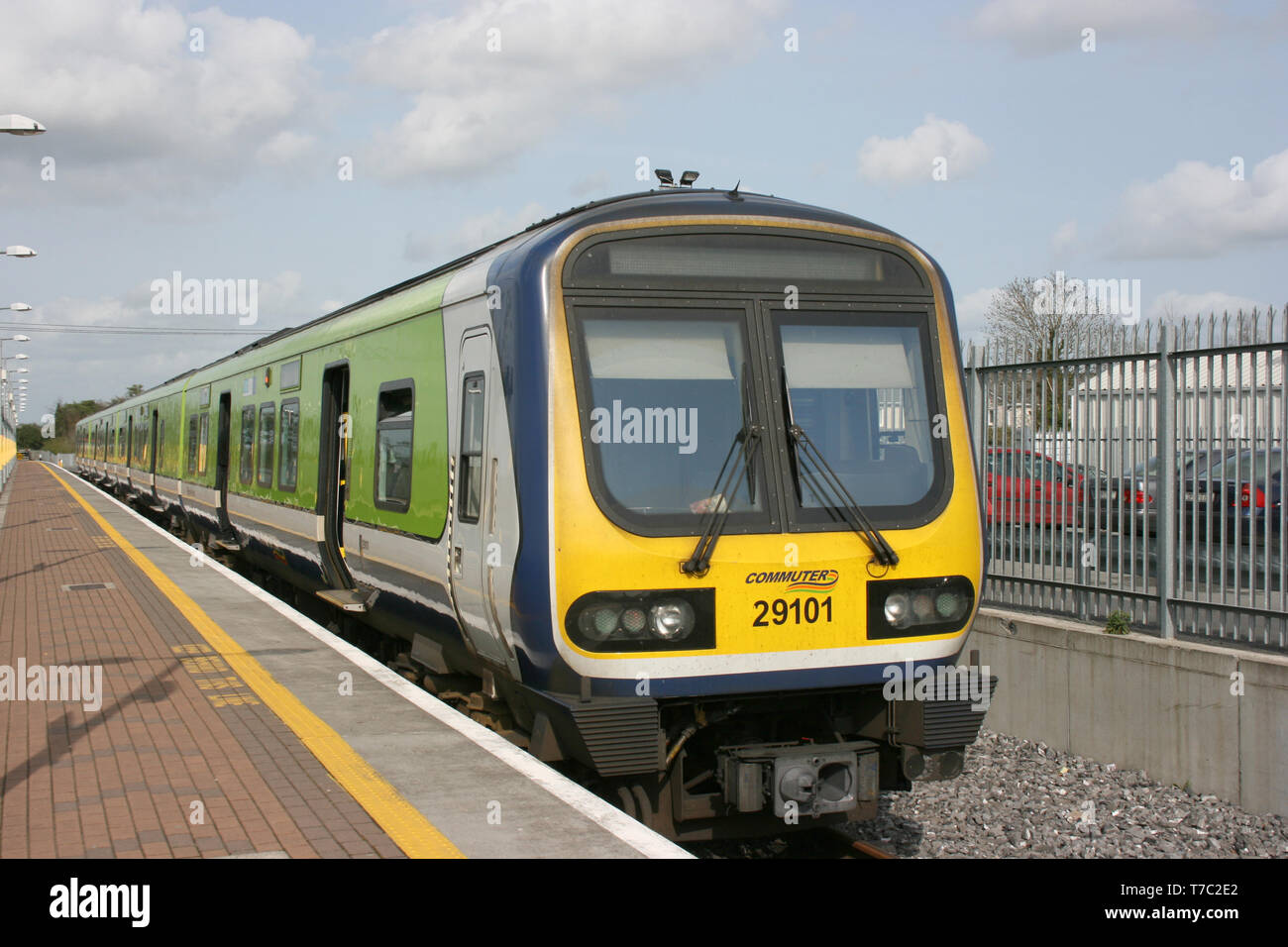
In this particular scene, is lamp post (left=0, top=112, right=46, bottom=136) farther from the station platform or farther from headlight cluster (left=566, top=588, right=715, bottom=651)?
headlight cluster (left=566, top=588, right=715, bottom=651)

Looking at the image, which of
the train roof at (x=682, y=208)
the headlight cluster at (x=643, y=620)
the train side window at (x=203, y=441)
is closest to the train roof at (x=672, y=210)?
the train roof at (x=682, y=208)

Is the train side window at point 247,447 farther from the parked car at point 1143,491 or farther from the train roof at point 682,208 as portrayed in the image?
the parked car at point 1143,491

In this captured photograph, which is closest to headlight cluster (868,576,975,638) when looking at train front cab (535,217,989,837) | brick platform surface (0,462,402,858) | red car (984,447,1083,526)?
train front cab (535,217,989,837)

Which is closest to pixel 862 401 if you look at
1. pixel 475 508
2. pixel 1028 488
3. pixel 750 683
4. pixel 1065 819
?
pixel 750 683

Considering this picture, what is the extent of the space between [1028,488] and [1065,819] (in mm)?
3047

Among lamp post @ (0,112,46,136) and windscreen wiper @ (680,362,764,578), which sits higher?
lamp post @ (0,112,46,136)

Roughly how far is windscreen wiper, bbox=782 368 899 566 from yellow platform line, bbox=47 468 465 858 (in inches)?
88.1

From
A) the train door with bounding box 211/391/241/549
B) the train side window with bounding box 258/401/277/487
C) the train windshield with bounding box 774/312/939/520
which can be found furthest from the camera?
the train door with bounding box 211/391/241/549

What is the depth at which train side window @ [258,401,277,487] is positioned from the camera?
504 inches

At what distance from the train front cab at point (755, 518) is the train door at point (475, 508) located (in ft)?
2.48

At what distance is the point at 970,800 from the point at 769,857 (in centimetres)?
196

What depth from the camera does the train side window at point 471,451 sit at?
6266 mm
